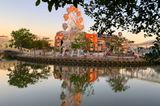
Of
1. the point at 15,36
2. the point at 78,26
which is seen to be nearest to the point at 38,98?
the point at 78,26

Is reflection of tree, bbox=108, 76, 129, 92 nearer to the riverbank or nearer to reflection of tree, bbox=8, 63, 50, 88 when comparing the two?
reflection of tree, bbox=8, 63, 50, 88

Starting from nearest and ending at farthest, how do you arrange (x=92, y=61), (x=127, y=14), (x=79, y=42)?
(x=127, y=14), (x=92, y=61), (x=79, y=42)

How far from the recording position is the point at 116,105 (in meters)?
23.3

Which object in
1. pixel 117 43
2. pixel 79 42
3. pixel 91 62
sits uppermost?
pixel 79 42

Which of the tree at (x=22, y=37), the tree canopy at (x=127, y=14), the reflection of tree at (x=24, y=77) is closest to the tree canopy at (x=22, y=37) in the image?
the tree at (x=22, y=37)

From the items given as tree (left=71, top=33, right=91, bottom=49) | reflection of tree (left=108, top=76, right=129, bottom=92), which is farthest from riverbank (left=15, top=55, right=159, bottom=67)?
reflection of tree (left=108, top=76, right=129, bottom=92)

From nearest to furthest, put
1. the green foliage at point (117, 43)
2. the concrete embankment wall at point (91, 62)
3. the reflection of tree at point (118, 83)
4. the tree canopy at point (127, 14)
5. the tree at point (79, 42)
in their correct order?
the tree canopy at point (127, 14) < the reflection of tree at point (118, 83) < the concrete embankment wall at point (91, 62) < the tree at point (79, 42) < the green foliage at point (117, 43)

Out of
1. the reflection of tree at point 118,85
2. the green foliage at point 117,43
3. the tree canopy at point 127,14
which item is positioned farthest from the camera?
the green foliage at point 117,43

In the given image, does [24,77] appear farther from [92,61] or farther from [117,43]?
[117,43]

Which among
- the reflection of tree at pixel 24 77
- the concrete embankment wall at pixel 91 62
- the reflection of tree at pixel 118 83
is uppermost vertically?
the concrete embankment wall at pixel 91 62

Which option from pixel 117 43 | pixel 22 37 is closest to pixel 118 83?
pixel 117 43

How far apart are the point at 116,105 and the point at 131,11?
1634 centimetres

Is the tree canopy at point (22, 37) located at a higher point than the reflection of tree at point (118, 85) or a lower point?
higher

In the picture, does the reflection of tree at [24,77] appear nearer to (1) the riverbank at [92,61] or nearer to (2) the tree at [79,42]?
(1) the riverbank at [92,61]
